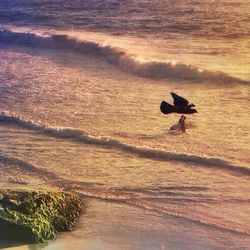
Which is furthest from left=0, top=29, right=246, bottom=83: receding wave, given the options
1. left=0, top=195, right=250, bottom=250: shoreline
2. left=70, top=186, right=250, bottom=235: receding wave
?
left=0, top=195, right=250, bottom=250: shoreline

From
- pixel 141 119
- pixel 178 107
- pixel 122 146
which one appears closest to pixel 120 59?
pixel 141 119

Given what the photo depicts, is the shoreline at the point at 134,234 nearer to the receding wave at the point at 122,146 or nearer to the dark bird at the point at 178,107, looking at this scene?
the receding wave at the point at 122,146

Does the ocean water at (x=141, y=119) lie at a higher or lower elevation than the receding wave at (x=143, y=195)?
higher

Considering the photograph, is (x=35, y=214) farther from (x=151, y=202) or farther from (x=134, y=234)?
(x=151, y=202)

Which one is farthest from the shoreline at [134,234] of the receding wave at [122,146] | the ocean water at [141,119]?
the receding wave at [122,146]

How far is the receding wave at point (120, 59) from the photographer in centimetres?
953

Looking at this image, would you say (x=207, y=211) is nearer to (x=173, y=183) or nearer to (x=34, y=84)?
(x=173, y=183)

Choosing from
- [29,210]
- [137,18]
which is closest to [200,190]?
[29,210]

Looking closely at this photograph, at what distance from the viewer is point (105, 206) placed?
18.2ft

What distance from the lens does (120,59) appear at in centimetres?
1097

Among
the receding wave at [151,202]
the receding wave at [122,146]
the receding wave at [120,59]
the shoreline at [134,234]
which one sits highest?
the receding wave at [120,59]

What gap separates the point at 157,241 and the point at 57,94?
429cm

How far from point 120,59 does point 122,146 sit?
4.25 metres

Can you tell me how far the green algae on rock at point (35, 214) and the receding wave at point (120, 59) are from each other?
14.0ft
